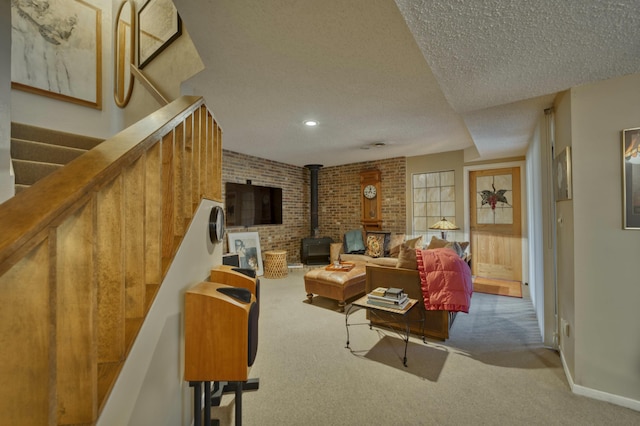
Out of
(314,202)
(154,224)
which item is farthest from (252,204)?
(154,224)

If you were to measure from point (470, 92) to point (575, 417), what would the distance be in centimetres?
233

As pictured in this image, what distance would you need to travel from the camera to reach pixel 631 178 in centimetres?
174

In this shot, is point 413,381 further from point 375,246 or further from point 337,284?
point 375,246

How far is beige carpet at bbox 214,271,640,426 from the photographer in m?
1.75

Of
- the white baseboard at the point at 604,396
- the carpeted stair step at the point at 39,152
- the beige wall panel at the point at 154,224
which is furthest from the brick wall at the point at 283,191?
the white baseboard at the point at 604,396

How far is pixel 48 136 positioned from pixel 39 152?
350 mm

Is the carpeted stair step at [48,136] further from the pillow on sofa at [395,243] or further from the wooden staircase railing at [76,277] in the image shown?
the pillow on sofa at [395,243]

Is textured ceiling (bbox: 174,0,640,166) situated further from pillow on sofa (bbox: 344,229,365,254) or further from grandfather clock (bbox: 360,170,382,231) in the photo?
pillow on sofa (bbox: 344,229,365,254)

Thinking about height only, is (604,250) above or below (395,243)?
above

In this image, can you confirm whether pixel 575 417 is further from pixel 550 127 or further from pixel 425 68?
pixel 425 68

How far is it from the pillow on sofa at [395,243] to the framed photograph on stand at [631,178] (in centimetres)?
374

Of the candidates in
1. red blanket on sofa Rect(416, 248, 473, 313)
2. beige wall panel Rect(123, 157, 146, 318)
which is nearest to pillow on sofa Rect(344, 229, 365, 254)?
red blanket on sofa Rect(416, 248, 473, 313)

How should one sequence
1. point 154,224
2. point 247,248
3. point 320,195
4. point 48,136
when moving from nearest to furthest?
point 154,224 < point 48,136 < point 247,248 < point 320,195

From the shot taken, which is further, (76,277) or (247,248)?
(247,248)
